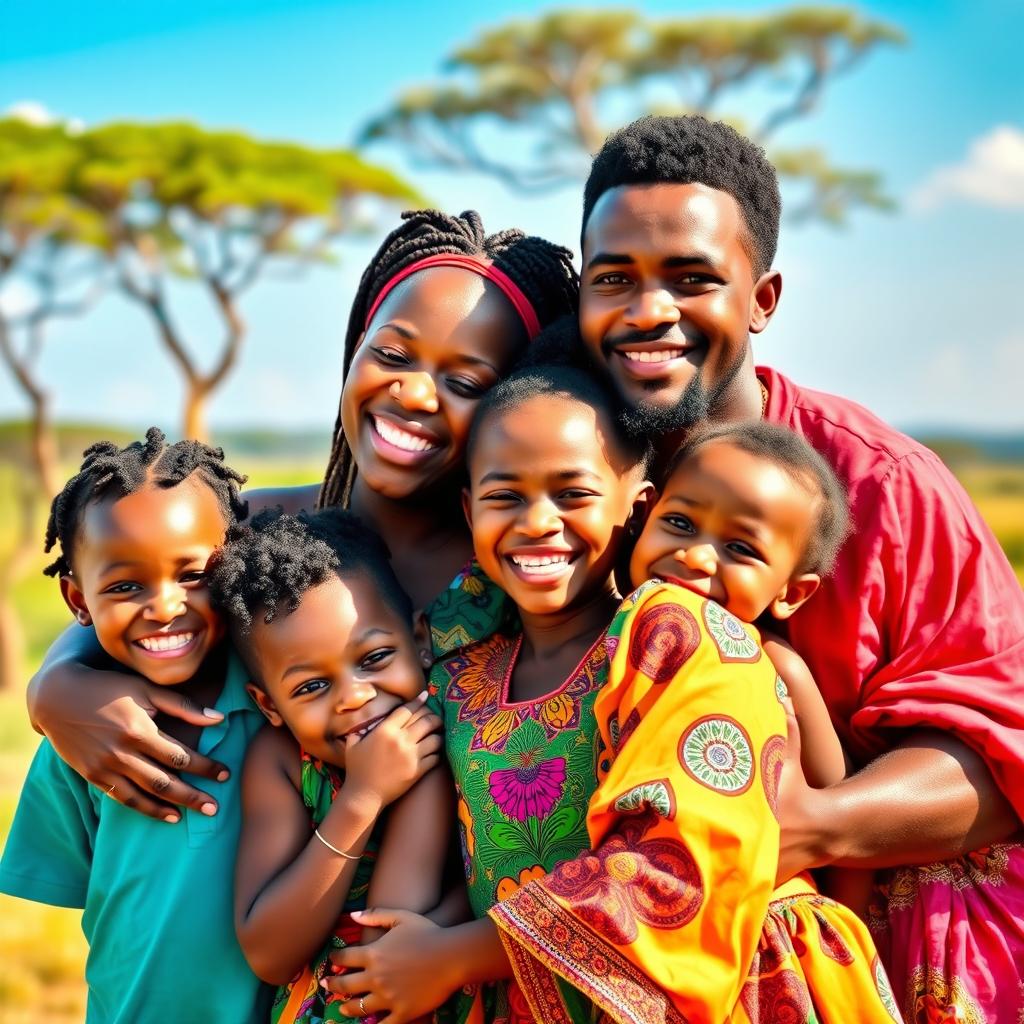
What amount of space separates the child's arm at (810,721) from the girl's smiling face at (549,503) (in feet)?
1.29

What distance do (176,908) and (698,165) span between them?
6.00 ft

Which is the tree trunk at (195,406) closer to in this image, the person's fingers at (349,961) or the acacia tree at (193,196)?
the acacia tree at (193,196)

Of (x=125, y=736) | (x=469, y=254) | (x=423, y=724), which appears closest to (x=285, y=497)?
(x=469, y=254)

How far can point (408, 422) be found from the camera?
2.84 m

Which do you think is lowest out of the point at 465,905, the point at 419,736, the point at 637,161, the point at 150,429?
the point at 465,905

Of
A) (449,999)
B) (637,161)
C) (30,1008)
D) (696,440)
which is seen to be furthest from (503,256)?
(30,1008)

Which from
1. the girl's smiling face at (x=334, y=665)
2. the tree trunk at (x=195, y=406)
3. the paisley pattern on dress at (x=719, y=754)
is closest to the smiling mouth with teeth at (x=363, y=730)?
A: the girl's smiling face at (x=334, y=665)

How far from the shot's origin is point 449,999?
8.04 feet

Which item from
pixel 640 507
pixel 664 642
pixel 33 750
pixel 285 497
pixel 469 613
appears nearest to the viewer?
pixel 664 642

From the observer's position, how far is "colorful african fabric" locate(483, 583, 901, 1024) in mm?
2061

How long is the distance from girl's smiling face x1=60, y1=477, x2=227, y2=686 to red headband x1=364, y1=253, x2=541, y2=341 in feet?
2.59

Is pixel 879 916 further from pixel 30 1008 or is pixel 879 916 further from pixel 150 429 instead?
pixel 30 1008

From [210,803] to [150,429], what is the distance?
79 cm

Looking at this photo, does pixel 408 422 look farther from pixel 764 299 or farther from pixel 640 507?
pixel 764 299
